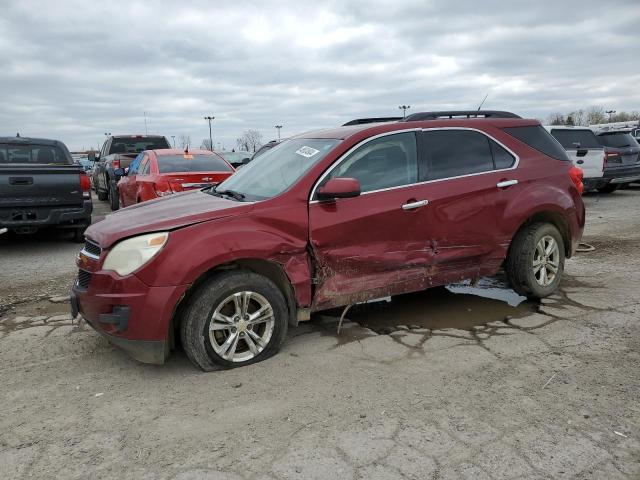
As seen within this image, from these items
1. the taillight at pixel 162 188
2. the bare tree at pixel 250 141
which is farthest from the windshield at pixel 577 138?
the bare tree at pixel 250 141

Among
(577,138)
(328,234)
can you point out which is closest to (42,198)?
A: (328,234)

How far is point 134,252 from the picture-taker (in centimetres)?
342

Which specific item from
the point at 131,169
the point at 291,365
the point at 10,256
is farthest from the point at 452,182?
the point at 131,169

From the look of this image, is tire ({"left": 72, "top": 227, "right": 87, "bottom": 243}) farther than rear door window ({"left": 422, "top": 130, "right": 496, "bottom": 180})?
Answer: Yes

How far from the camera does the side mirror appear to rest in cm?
376

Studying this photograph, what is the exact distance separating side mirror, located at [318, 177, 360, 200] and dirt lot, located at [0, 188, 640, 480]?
1204 mm

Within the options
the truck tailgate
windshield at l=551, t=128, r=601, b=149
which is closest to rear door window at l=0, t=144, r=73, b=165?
the truck tailgate

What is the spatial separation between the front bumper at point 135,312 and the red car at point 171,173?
4525 mm

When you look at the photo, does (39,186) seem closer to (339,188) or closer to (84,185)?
(84,185)

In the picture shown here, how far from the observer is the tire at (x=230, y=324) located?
3.49 meters

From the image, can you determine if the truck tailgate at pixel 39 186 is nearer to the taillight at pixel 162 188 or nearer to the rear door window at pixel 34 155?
the taillight at pixel 162 188

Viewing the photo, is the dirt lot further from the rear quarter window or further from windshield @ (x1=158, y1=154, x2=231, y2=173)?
windshield @ (x1=158, y1=154, x2=231, y2=173)

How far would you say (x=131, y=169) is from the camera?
405 inches

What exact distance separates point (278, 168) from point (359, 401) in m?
2.13
